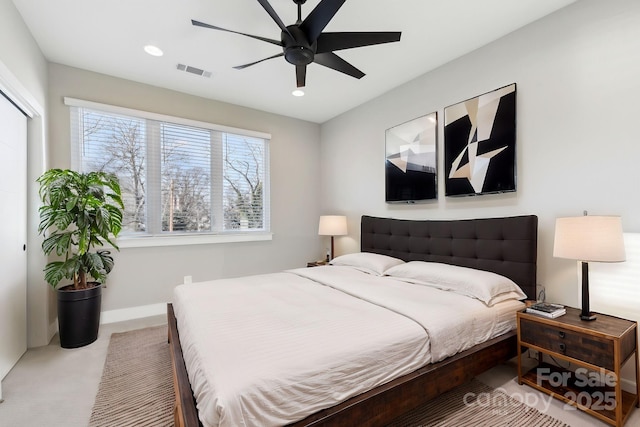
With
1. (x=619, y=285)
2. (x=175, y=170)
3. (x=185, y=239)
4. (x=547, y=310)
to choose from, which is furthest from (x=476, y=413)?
(x=175, y=170)

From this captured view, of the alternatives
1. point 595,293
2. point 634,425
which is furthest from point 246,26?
point 634,425

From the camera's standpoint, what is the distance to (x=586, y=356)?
66.9 inches

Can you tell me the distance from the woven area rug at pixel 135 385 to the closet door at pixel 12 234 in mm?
672

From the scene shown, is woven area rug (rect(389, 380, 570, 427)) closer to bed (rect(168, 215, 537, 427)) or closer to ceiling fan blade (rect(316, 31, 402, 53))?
bed (rect(168, 215, 537, 427))

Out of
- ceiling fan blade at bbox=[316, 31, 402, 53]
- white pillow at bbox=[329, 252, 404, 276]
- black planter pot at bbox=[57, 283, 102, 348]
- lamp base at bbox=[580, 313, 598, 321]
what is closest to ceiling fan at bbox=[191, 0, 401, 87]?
ceiling fan blade at bbox=[316, 31, 402, 53]

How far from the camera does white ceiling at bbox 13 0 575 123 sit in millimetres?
2232

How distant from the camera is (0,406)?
1851 mm

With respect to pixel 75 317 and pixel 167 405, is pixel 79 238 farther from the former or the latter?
pixel 167 405

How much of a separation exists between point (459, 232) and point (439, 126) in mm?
1152

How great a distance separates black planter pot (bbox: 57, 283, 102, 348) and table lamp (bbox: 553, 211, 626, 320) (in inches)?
152

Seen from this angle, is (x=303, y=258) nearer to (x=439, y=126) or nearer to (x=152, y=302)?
(x=152, y=302)

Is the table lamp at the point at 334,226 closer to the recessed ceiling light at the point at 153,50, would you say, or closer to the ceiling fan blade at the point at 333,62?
the ceiling fan blade at the point at 333,62

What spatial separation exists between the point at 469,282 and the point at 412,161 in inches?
64.0

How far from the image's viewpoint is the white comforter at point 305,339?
45.0 inches
